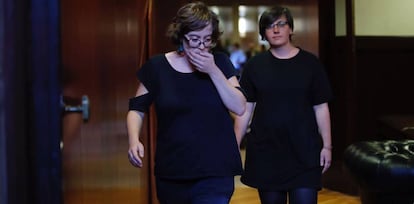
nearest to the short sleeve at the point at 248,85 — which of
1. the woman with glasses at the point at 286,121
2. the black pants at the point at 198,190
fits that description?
the woman with glasses at the point at 286,121

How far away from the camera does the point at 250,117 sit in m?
3.03

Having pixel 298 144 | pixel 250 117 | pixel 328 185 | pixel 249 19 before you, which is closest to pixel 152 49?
pixel 250 117

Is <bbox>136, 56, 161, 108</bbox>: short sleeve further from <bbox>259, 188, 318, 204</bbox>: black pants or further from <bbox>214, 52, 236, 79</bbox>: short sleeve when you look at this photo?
<bbox>259, 188, 318, 204</bbox>: black pants

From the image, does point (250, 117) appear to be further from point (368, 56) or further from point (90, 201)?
point (368, 56)

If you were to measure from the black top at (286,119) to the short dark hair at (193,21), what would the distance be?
0.81 meters

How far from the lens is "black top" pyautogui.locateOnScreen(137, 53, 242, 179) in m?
2.06

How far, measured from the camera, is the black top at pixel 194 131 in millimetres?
2057

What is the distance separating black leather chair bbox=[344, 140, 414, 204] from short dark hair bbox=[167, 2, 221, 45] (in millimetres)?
1545

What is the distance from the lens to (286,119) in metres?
2.81

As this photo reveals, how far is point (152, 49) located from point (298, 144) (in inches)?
75.0

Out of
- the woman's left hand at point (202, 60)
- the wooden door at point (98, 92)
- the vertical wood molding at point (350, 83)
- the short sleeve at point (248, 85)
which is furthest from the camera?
the vertical wood molding at point (350, 83)

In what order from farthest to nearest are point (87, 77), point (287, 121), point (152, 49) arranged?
point (152, 49) < point (287, 121) < point (87, 77)

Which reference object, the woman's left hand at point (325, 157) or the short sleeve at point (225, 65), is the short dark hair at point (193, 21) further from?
the woman's left hand at point (325, 157)

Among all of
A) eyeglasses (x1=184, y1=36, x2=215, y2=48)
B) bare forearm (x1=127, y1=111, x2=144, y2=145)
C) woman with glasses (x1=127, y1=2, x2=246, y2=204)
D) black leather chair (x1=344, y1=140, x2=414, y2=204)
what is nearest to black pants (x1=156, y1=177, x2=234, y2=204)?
woman with glasses (x1=127, y1=2, x2=246, y2=204)
